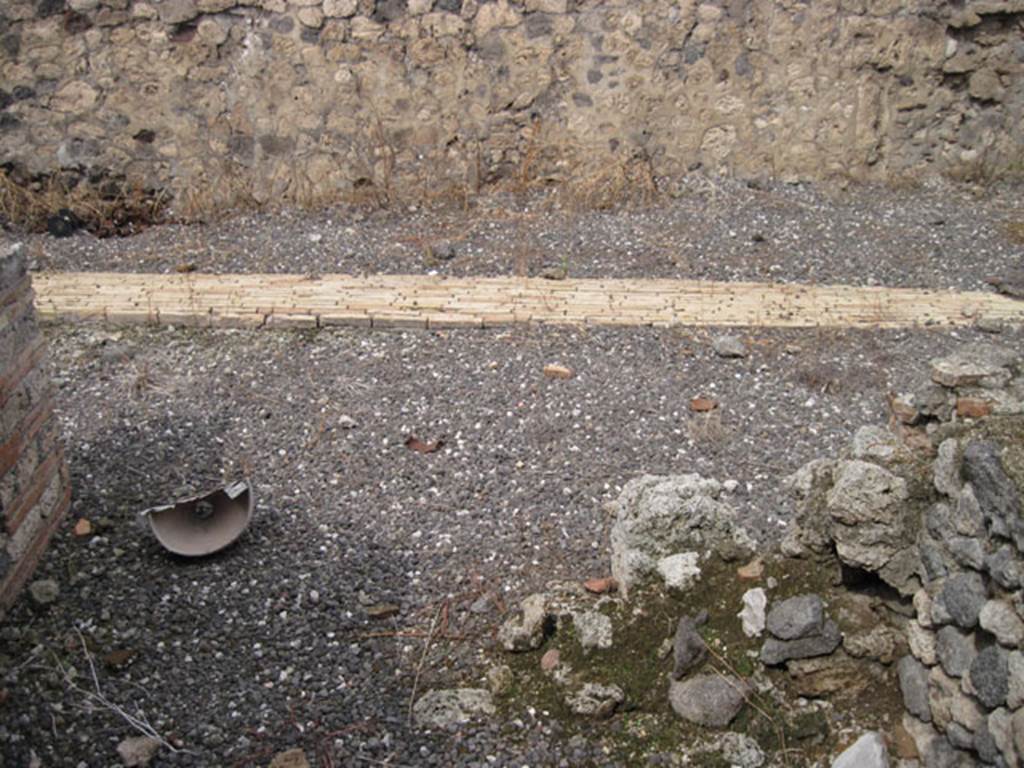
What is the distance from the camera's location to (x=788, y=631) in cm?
342

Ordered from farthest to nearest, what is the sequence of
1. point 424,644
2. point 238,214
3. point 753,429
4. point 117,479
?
point 238,214
point 753,429
point 117,479
point 424,644

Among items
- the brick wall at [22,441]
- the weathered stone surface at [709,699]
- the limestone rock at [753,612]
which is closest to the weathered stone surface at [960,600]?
the limestone rock at [753,612]

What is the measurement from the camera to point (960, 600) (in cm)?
302

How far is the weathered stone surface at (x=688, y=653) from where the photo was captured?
11.2ft

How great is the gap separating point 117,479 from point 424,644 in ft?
5.79

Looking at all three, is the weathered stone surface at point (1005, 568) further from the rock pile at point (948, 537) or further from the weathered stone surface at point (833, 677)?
the weathered stone surface at point (833, 677)

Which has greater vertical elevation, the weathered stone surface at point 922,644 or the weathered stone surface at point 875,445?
the weathered stone surface at point 875,445

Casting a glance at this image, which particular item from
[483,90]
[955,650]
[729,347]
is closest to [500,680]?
[955,650]

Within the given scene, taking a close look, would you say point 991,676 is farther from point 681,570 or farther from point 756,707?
point 681,570

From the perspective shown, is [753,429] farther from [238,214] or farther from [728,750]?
[238,214]

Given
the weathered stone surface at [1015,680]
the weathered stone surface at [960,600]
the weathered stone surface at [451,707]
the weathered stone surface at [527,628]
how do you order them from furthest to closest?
1. the weathered stone surface at [527,628]
2. the weathered stone surface at [451,707]
3. the weathered stone surface at [960,600]
4. the weathered stone surface at [1015,680]

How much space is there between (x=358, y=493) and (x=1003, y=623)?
2713 mm

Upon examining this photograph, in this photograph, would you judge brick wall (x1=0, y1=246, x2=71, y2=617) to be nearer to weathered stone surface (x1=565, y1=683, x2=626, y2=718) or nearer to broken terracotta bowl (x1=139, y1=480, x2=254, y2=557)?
broken terracotta bowl (x1=139, y1=480, x2=254, y2=557)

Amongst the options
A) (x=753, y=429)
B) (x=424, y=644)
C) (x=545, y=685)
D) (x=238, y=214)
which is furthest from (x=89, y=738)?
(x=238, y=214)
